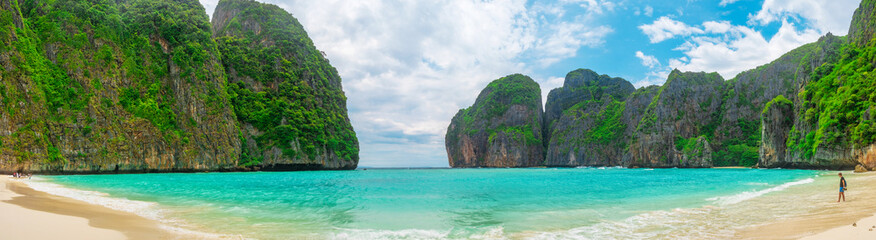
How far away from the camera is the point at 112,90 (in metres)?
57.2

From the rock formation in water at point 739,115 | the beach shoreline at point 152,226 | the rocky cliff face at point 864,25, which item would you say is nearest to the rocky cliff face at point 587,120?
the rock formation in water at point 739,115

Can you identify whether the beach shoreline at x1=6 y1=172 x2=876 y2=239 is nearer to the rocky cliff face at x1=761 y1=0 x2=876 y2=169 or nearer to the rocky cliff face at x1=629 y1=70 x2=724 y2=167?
the rocky cliff face at x1=761 y1=0 x2=876 y2=169

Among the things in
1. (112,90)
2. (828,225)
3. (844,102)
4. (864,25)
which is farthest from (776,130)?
→ (112,90)

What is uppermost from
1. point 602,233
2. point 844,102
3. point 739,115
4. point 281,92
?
point 281,92

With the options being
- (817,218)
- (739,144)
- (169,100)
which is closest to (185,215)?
(817,218)

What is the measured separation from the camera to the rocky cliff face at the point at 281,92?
78438 mm

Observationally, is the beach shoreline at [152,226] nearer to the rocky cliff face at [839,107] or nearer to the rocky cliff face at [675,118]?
the rocky cliff face at [839,107]

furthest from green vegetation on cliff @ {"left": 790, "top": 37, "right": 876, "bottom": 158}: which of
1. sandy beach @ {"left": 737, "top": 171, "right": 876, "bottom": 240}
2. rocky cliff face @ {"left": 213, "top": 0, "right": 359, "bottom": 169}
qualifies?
rocky cliff face @ {"left": 213, "top": 0, "right": 359, "bottom": 169}

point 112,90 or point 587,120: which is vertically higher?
point 587,120

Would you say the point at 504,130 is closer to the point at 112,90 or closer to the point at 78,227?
the point at 112,90

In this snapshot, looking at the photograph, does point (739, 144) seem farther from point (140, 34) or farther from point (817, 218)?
point (140, 34)

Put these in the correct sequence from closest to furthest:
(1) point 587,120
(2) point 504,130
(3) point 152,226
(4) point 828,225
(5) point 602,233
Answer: (4) point 828,225
(5) point 602,233
(3) point 152,226
(1) point 587,120
(2) point 504,130

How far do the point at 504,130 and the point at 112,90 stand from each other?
438ft

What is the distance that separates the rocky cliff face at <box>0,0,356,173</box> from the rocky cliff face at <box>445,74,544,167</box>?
110346 millimetres
